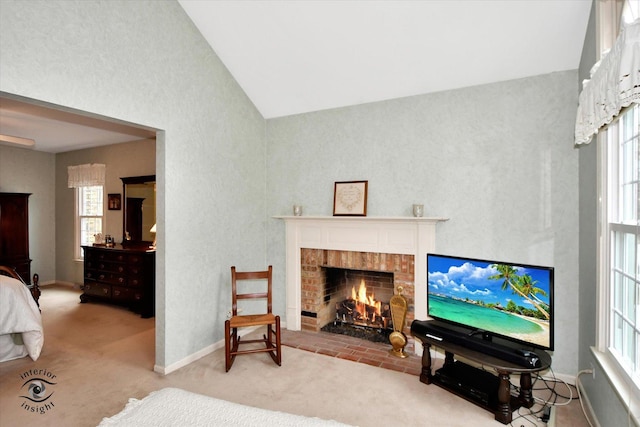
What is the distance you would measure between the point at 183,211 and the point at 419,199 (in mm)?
2280

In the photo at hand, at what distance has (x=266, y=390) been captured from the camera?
8.89 ft

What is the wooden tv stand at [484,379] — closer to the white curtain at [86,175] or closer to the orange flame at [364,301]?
the orange flame at [364,301]

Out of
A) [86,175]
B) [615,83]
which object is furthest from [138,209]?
[615,83]

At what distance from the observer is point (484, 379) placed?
267 cm

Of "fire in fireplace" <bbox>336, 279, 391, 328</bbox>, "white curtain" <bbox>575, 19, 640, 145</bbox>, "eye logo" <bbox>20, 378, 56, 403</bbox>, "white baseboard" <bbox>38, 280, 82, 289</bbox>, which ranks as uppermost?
"white curtain" <bbox>575, 19, 640, 145</bbox>

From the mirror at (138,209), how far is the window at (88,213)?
3.16 ft

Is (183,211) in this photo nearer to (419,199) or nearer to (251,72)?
(251,72)

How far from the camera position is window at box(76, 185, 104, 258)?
247 inches

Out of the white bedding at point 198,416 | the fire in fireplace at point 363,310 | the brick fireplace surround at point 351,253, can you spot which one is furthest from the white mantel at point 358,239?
the white bedding at point 198,416

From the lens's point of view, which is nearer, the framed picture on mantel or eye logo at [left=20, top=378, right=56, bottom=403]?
eye logo at [left=20, top=378, right=56, bottom=403]

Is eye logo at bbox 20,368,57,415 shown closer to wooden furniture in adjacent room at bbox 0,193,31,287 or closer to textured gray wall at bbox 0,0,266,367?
textured gray wall at bbox 0,0,266,367

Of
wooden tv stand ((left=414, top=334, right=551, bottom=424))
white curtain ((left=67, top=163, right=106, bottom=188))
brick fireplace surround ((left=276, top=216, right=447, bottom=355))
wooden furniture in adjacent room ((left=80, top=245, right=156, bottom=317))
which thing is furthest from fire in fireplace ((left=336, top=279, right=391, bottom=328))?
white curtain ((left=67, top=163, right=106, bottom=188))

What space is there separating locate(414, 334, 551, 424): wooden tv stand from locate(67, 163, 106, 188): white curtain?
5.91m

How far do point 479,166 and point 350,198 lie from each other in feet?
4.32
